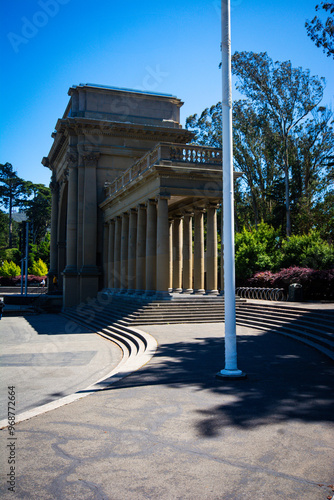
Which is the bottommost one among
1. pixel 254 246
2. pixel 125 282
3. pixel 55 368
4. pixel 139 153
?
pixel 55 368

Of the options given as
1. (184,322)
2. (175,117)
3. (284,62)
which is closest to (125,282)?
(184,322)

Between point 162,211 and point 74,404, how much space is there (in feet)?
55.9

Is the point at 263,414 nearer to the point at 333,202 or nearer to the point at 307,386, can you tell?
the point at 307,386

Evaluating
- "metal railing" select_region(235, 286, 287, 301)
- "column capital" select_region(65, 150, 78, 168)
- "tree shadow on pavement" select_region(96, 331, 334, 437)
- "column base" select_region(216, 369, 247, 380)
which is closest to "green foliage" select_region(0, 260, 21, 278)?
"column capital" select_region(65, 150, 78, 168)

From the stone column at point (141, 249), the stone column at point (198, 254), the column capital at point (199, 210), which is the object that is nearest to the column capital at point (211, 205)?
the column capital at point (199, 210)

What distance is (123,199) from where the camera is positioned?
30859 mm

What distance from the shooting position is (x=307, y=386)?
27.4ft

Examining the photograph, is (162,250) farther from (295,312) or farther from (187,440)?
(187,440)

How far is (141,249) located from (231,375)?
18831 mm

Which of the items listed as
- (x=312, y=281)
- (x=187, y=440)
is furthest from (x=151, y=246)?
(x=187, y=440)

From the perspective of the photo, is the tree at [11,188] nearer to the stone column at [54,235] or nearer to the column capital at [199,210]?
the stone column at [54,235]

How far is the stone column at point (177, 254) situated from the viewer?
32469 mm

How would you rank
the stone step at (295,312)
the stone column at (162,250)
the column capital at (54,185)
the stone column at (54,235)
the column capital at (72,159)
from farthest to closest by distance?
the column capital at (54,185), the stone column at (54,235), the column capital at (72,159), the stone column at (162,250), the stone step at (295,312)

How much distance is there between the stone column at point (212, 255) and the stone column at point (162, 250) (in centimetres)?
280
